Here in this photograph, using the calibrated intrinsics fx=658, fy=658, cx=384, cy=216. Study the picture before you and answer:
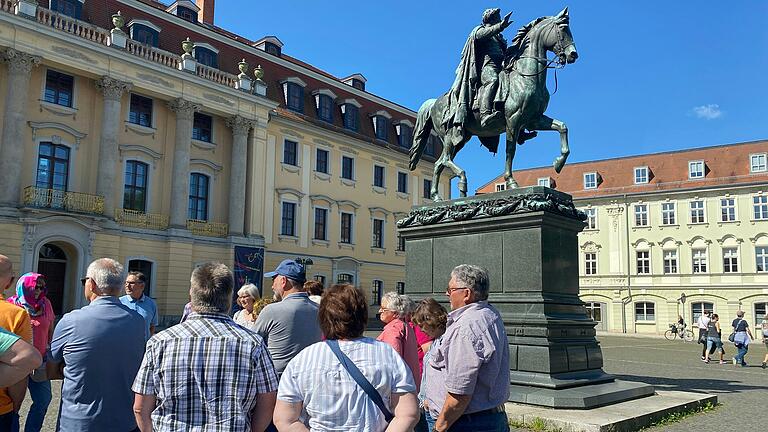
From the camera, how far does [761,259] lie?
41844 mm

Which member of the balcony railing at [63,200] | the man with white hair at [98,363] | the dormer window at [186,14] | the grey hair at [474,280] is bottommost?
the man with white hair at [98,363]

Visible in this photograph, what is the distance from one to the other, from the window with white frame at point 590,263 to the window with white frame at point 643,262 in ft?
10.1

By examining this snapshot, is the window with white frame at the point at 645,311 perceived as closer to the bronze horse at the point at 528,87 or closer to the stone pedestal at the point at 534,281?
the bronze horse at the point at 528,87

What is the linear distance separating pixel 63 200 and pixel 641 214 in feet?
123

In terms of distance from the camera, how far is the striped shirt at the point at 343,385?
2.89 meters

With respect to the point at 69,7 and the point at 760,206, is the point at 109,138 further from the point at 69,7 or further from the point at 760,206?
the point at 760,206

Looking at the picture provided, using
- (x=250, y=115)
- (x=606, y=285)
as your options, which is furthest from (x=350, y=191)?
(x=606, y=285)

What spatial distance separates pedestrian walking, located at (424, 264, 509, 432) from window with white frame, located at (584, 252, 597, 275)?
46.9 m

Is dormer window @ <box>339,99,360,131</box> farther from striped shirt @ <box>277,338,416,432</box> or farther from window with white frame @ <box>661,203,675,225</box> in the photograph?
striped shirt @ <box>277,338,416,432</box>

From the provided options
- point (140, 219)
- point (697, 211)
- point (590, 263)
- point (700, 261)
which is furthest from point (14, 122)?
point (700, 261)

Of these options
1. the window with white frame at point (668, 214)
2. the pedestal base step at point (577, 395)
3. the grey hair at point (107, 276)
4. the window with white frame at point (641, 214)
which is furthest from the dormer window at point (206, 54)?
the window with white frame at point (668, 214)

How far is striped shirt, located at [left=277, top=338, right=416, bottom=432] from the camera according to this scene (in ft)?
9.48

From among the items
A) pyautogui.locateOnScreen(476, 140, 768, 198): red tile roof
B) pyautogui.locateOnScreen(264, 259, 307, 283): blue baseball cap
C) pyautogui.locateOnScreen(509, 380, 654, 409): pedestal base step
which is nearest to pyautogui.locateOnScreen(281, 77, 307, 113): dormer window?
pyautogui.locateOnScreen(476, 140, 768, 198): red tile roof

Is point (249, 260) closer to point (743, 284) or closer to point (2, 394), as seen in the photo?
point (2, 394)
